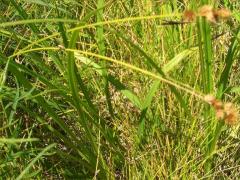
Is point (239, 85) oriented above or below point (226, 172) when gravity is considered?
above

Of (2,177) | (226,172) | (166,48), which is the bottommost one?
(226,172)

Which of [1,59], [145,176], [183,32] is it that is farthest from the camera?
[183,32]

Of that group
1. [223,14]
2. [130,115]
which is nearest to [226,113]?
[223,14]

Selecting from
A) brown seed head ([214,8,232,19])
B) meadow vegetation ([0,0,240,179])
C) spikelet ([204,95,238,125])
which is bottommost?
meadow vegetation ([0,0,240,179])

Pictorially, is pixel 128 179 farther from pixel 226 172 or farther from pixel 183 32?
pixel 183 32

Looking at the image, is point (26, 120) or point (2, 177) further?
point (26, 120)

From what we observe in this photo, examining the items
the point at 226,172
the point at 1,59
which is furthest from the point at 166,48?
the point at 1,59

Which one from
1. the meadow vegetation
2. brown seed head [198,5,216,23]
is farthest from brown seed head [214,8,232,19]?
the meadow vegetation

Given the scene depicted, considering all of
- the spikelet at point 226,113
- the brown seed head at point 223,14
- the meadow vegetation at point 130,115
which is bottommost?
the meadow vegetation at point 130,115

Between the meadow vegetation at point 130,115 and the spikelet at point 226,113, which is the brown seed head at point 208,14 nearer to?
the spikelet at point 226,113

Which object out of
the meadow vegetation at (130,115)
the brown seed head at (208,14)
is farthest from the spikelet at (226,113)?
the meadow vegetation at (130,115)

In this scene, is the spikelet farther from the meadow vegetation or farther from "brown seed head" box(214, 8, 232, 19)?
the meadow vegetation

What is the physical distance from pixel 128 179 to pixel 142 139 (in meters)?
0.09

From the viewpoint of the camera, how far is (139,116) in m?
1.18
